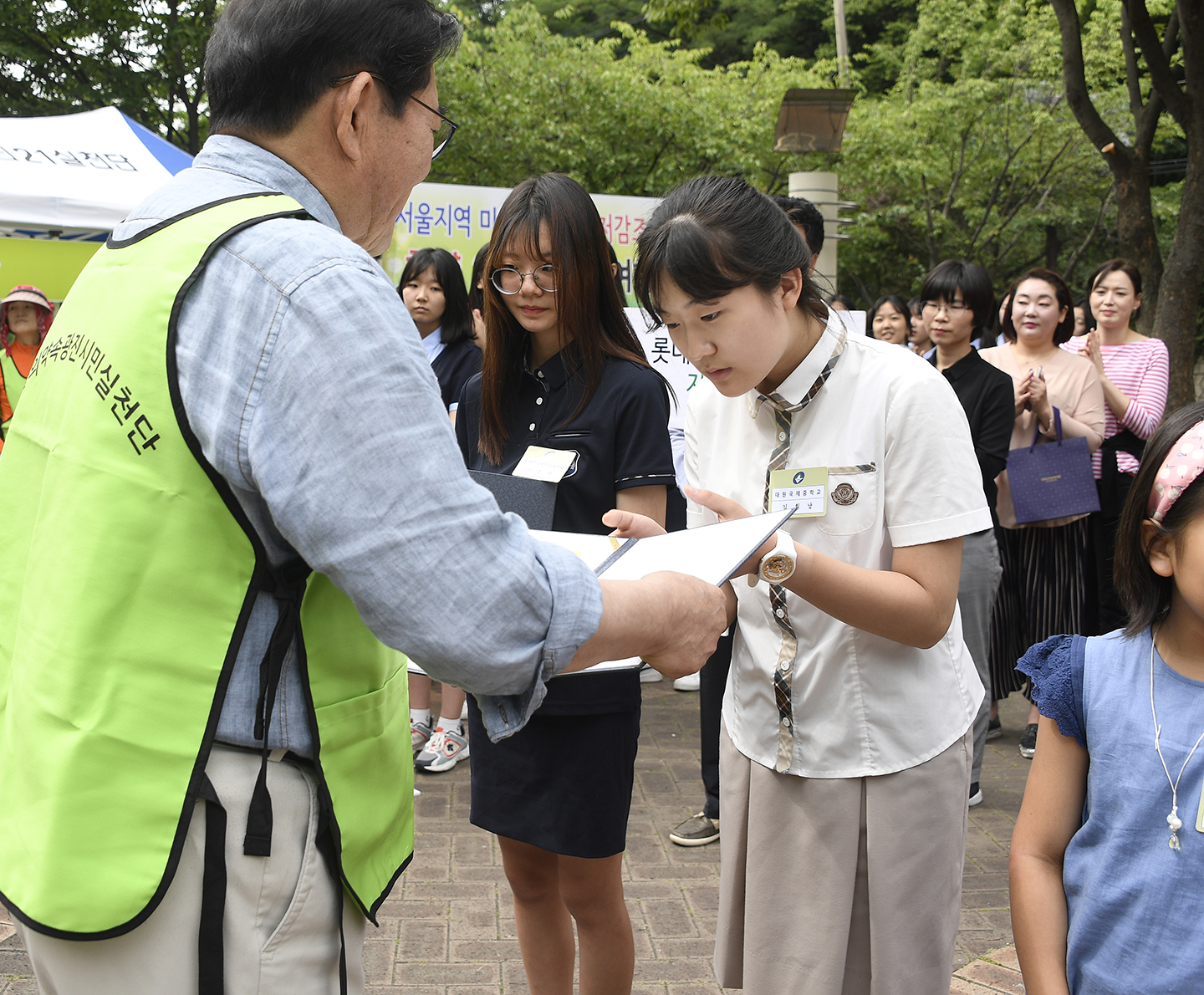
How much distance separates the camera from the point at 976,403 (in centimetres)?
418

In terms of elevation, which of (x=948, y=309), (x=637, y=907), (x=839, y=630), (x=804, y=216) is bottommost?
(x=637, y=907)

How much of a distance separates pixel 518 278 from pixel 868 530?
102 cm

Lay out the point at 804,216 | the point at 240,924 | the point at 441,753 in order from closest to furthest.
→ the point at 240,924 → the point at 804,216 → the point at 441,753

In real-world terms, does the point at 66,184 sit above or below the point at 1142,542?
above

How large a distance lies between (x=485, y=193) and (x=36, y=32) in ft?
29.6

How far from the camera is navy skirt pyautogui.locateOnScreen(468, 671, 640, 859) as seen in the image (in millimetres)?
2178

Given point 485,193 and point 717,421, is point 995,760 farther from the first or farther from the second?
point 485,193

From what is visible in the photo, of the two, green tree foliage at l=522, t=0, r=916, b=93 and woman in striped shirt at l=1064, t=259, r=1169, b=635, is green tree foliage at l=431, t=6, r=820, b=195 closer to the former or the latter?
green tree foliage at l=522, t=0, r=916, b=93

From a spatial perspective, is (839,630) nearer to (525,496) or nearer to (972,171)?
(525,496)

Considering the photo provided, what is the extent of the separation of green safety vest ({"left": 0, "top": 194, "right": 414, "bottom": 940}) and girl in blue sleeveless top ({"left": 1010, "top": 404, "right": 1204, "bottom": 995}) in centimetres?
110

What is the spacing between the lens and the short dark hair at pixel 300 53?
1169mm

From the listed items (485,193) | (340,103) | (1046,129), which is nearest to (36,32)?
(485,193)

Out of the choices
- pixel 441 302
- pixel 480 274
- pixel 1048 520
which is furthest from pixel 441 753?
pixel 1048 520

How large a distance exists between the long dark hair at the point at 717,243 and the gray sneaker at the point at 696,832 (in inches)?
98.5
